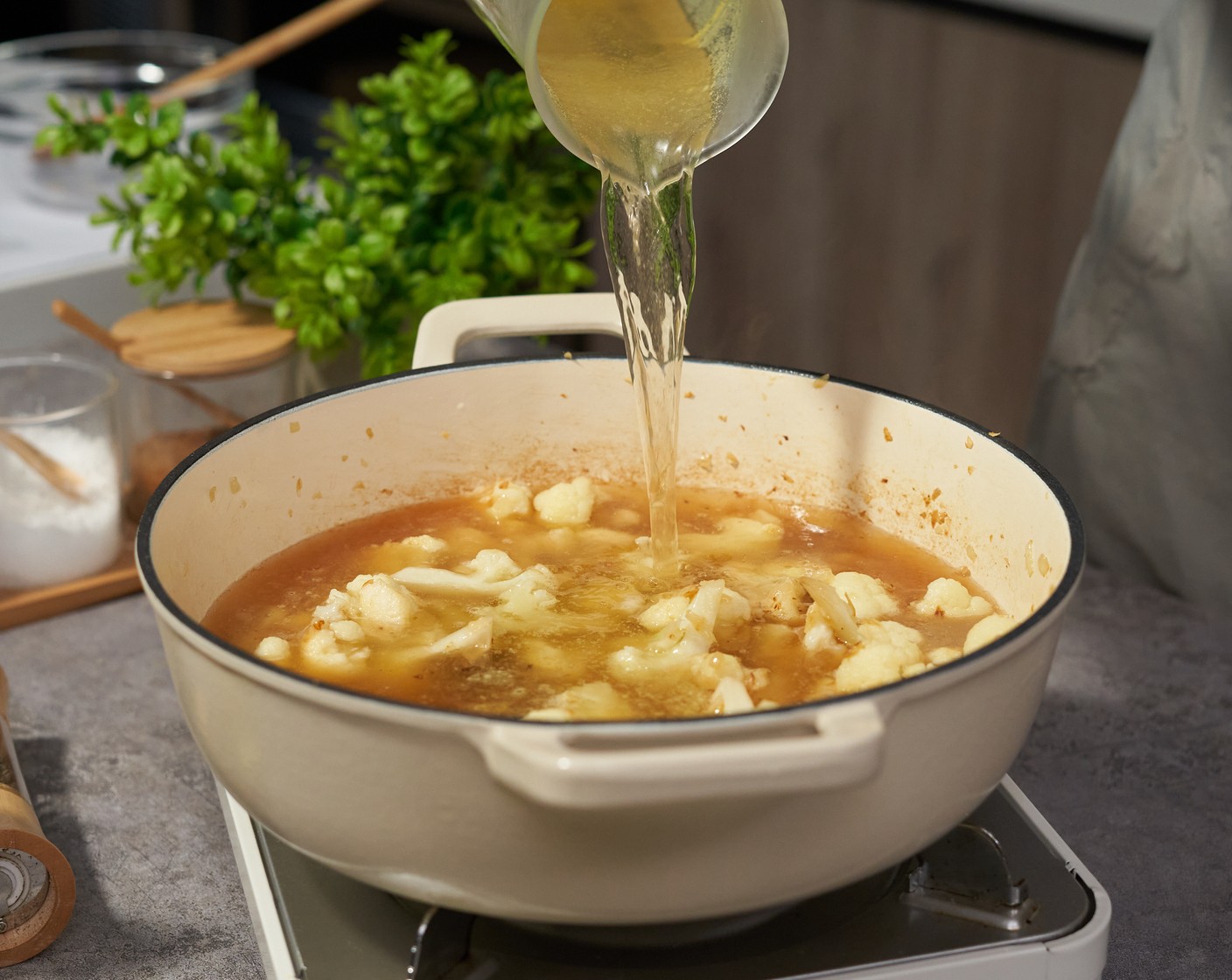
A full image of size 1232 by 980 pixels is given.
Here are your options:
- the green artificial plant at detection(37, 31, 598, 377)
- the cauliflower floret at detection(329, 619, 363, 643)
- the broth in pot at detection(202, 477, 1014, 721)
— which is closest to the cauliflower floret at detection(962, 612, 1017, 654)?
the broth in pot at detection(202, 477, 1014, 721)

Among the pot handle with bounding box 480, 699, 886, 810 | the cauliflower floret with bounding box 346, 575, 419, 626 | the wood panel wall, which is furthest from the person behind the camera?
the wood panel wall

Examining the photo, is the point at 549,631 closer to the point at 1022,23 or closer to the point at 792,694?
the point at 792,694

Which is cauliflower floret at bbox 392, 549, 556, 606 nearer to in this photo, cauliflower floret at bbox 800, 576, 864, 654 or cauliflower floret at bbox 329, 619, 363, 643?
cauliflower floret at bbox 329, 619, 363, 643

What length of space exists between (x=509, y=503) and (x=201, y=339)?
54 centimetres

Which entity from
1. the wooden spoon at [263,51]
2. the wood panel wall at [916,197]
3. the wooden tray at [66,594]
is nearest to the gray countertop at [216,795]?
the wooden tray at [66,594]

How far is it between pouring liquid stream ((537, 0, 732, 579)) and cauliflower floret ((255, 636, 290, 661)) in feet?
0.99

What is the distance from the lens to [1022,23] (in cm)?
184

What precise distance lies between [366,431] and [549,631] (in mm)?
268

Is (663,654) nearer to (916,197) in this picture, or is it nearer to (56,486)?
(56,486)

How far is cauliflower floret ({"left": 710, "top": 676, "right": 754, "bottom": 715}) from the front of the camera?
0.79 m

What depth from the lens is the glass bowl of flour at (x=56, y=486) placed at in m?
A: 1.35

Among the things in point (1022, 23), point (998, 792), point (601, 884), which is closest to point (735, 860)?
point (601, 884)

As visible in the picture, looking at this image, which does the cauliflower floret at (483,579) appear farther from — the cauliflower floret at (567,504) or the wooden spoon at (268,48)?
the wooden spoon at (268,48)

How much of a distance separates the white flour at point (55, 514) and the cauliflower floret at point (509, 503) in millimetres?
456
